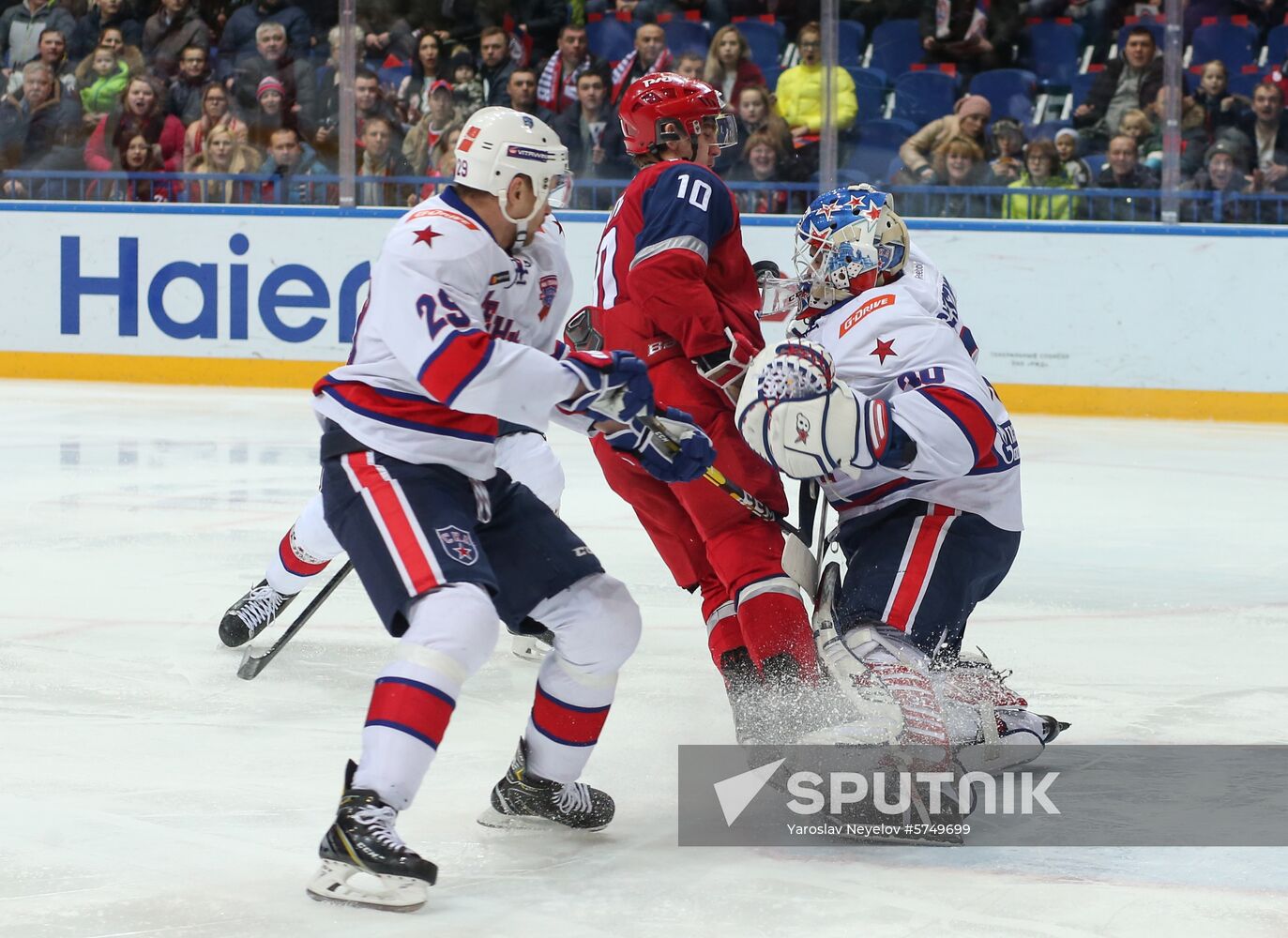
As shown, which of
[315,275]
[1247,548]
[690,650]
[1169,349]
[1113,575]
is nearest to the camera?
[690,650]

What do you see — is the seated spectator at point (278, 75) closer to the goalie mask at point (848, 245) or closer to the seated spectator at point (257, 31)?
the seated spectator at point (257, 31)

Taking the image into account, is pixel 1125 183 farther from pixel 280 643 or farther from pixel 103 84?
pixel 280 643

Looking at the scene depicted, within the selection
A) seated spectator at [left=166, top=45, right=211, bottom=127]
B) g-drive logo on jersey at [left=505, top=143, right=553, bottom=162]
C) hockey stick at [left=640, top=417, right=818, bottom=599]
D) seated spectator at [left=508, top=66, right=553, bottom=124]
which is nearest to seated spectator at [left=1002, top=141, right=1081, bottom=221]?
seated spectator at [left=508, top=66, right=553, bottom=124]

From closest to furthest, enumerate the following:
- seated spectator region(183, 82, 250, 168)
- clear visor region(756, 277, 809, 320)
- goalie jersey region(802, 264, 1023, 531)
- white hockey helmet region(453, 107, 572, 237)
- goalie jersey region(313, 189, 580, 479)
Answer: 1. goalie jersey region(313, 189, 580, 479)
2. white hockey helmet region(453, 107, 572, 237)
3. goalie jersey region(802, 264, 1023, 531)
4. clear visor region(756, 277, 809, 320)
5. seated spectator region(183, 82, 250, 168)

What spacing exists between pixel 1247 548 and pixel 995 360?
10.4 ft

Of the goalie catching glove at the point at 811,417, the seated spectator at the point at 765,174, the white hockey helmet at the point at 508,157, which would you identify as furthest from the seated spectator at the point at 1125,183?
the white hockey helmet at the point at 508,157

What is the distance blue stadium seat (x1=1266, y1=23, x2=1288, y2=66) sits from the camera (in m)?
8.28

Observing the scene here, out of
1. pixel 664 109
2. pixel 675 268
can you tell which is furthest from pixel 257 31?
pixel 675 268

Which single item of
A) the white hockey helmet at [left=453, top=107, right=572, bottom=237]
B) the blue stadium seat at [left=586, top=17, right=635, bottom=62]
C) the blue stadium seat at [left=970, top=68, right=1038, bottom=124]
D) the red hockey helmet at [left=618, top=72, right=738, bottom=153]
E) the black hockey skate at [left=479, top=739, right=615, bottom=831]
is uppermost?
the blue stadium seat at [left=586, top=17, right=635, bottom=62]

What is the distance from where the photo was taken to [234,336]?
9.17m

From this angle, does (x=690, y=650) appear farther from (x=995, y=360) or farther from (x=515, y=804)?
(x=995, y=360)

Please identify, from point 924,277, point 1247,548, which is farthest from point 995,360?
point 924,277

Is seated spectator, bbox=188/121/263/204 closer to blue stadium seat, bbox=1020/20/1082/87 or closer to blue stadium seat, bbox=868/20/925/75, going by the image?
blue stadium seat, bbox=868/20/925/75

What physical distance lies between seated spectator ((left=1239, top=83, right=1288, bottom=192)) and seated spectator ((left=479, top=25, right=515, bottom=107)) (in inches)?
140
